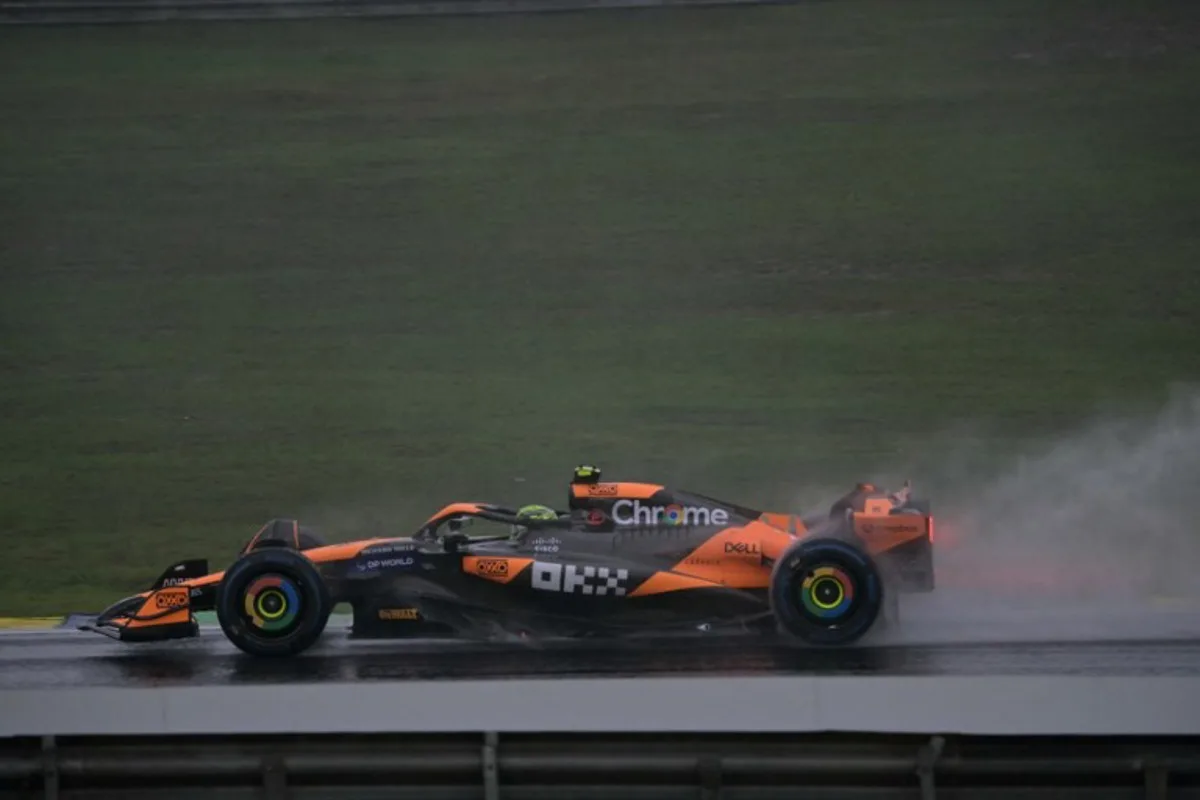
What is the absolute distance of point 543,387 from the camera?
16.3 m

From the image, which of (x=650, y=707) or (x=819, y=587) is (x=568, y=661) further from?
(x=819, y=587)

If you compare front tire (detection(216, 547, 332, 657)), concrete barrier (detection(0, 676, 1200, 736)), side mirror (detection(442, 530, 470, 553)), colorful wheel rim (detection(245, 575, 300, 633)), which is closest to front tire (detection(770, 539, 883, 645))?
concrete barrier (detection(0, 676, 1200, 736))

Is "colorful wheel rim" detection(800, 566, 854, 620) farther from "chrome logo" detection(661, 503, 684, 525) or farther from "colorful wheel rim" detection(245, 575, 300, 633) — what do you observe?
"colorful wheel rim" detection(245, 575, 300, 633)

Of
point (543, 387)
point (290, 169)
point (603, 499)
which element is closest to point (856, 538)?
point (603, 499)

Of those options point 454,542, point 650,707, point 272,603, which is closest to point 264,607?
point 272,603

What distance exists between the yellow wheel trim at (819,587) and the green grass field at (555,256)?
478 cm

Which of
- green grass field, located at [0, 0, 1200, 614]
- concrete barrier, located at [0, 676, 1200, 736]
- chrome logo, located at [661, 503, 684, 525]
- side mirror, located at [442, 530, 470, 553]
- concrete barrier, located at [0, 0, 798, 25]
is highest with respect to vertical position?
concrete barrier, located at [0, 0, 798, 25]

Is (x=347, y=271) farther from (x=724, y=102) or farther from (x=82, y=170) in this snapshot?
(x=724, y=102)

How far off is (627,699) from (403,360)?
8618 millimetres

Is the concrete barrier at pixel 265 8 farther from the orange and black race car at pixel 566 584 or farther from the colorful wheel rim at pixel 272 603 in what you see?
the colorful wheel rim at pixel 272 603

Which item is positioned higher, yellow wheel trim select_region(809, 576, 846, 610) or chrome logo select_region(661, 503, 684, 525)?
chrome logo select_region(661, 503, 684, 525)

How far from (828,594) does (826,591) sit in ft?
0.08

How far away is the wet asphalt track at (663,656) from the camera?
966cm

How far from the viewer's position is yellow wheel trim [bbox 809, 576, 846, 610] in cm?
1002
